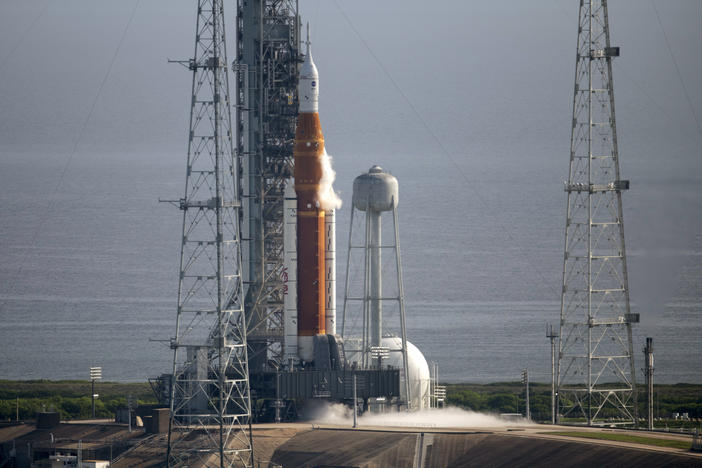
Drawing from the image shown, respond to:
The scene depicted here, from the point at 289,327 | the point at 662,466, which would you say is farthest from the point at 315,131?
the point at 662,466

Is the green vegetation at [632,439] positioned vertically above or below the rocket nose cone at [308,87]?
below

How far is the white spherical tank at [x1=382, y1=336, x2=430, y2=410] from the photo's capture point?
3482 inches

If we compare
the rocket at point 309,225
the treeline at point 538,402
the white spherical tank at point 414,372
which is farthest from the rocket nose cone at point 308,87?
the treeline at point 538,402

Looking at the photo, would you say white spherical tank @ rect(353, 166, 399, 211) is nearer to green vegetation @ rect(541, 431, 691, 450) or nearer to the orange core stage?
the orange core stage

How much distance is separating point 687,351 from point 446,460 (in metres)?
132

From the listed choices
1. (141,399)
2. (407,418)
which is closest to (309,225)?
(407,418)

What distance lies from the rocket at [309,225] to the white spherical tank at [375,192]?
8.26ft

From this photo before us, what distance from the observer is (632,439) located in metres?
71.4

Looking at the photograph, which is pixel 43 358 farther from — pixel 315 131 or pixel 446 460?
pixel 446 460

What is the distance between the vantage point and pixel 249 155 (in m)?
92.4

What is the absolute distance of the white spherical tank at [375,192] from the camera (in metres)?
87.5

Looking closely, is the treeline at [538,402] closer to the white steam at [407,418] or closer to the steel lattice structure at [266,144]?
the white steam at [407,418]

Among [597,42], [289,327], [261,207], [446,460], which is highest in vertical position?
[597,42]

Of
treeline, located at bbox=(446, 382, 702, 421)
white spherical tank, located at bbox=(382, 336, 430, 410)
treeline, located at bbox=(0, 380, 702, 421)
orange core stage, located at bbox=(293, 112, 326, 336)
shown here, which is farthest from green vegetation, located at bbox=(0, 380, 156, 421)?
treeline, located at bbox=(446, 382, 702, 421)
